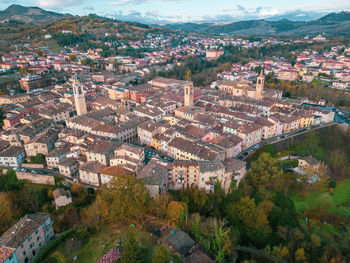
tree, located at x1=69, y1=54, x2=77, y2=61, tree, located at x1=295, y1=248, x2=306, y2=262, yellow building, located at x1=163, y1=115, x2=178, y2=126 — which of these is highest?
tree, located at x1=69, y1=54, x2=77, y2=61

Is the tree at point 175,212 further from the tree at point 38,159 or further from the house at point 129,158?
the tree at point 38,159

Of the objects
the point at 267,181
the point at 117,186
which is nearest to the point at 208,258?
the point at 117,186

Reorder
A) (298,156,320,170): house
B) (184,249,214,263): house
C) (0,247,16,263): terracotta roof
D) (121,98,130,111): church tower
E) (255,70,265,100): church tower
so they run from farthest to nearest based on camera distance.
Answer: (255,70,265,100): church tower → (121,98,130,111): church tower → (298,156,320,170): house → (184,249,214,263): house → (0,247,16,263): terracotta roof

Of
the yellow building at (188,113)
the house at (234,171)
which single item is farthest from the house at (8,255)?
the yellow building at (188,113)

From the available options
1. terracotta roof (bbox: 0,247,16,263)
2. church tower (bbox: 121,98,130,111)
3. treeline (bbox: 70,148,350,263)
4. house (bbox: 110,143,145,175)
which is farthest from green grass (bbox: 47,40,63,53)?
terracotta roof (bbox: 0,247,16,263)

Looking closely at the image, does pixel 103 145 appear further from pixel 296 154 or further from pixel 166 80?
pixel 166 80

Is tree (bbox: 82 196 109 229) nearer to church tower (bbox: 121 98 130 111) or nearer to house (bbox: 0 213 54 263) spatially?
house (bbox: 0 213 54 263)
